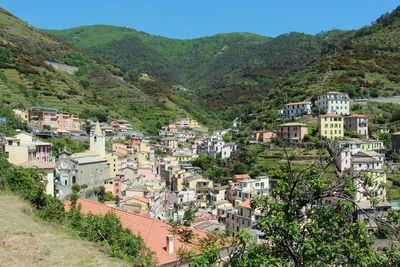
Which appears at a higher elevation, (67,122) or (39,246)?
(67,122)

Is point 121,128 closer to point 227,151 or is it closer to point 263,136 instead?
point 227,151

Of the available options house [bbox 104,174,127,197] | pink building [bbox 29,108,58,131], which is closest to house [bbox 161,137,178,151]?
pink building [bbox 29,108,58,131]

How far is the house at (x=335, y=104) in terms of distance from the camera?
53.6m

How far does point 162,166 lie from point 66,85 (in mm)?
30353

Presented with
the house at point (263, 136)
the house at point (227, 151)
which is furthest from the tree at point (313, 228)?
the house at point (227, 151)

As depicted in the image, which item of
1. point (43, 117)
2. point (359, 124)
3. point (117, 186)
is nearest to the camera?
point (117, 186)

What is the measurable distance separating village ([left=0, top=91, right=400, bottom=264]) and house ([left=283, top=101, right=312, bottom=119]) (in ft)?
0.40

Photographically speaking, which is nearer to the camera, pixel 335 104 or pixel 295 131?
pixel 295 131

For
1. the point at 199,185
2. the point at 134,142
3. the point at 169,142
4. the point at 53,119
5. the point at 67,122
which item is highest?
the point at 53,119

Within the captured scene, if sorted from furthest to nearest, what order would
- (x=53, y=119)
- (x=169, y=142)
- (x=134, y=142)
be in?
1. (x=169, y=142)
2. (x=134, y=142)
3. (x=53, y=119)

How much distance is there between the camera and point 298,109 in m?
57.0

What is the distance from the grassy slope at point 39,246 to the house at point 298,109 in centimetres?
4855

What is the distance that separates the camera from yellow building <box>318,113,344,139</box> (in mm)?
47781

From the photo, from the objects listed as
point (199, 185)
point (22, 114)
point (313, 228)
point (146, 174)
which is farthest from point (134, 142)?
point (313, 228)
